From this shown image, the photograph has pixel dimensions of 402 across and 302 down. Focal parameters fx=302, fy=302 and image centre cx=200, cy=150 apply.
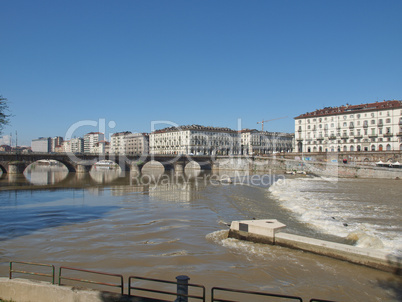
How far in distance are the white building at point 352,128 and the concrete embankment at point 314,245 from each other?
301 ft

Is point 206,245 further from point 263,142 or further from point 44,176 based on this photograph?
point 263,142

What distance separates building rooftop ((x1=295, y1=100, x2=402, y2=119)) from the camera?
92950mm

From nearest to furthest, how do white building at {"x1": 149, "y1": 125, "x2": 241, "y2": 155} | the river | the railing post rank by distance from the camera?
the railing post → the river → white building at {"x1": 149, "y1": 125, "x2": 241, "y2": 155}

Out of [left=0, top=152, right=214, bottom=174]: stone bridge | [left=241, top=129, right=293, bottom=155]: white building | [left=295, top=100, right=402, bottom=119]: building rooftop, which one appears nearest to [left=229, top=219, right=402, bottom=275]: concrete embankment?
[left=0, top=152, right=214, bottom=174]: stone bridge

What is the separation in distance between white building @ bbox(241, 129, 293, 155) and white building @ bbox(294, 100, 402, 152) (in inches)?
2536

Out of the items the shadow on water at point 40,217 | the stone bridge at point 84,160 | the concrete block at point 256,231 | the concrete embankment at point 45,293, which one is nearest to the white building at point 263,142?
the stone bridge at point 84,160

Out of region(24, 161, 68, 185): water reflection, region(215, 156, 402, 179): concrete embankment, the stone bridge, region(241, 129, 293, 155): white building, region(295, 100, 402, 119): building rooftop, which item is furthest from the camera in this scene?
region(241, 129, 293, 155): white building

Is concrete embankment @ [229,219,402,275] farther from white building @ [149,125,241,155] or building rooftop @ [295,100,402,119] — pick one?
white building @ [149,125,241,155]

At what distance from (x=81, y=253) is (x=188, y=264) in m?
5.27

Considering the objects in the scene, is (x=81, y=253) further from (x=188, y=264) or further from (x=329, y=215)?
(x=329, y=215)

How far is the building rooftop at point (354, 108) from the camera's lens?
305ft

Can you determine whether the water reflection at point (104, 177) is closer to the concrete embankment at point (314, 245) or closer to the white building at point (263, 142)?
the concrete embankment at point (314, 245)

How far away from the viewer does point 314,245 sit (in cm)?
1277

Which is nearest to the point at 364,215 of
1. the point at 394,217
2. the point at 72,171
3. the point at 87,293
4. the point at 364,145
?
the point at 394,217
